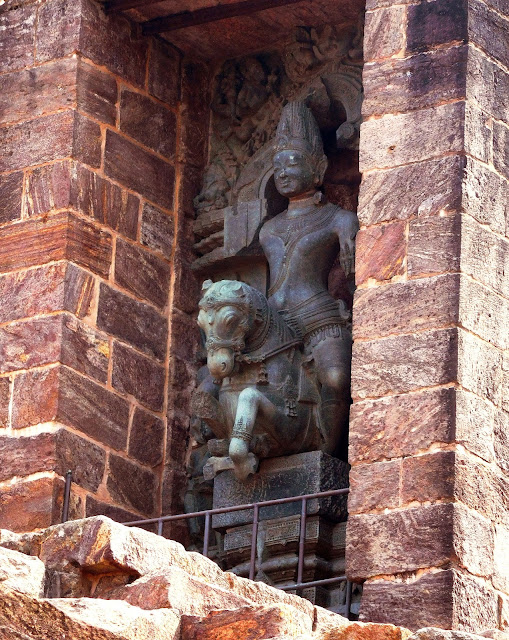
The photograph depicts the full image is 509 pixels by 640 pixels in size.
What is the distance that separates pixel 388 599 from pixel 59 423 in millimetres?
2059

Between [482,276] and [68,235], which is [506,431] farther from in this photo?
[68,235]

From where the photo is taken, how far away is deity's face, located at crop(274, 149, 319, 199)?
10.1 metres

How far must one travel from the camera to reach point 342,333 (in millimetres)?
9828

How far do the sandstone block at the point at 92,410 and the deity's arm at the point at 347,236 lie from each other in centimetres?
127

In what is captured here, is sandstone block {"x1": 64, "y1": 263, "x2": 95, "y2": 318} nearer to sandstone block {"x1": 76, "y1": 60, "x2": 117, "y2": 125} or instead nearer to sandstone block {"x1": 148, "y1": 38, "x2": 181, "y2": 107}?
sandstone block {"x1": 76, "y1": 60, "x2": 117, "y2": 125}

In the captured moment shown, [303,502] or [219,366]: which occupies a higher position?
[219,366]

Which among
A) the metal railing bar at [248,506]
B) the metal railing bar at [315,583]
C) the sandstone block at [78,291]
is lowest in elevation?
the metal railing bar at [315,583]

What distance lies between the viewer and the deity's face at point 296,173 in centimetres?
1010

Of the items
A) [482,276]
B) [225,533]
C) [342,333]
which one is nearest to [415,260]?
[482,276]

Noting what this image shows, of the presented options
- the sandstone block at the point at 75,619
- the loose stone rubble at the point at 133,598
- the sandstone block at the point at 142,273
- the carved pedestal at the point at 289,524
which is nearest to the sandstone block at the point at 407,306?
the carved pedestal at the point at 289,524

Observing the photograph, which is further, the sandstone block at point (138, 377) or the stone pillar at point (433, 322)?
the sandstone block at point (138, 377)

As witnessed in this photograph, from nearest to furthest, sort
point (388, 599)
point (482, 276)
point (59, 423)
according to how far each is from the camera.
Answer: point (388, 599), point (482, 276), point (59, 423)

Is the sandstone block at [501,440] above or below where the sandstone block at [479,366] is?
below

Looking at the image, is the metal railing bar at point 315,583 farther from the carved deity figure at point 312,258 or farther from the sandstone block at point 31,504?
the sandstone block at point 31,504
